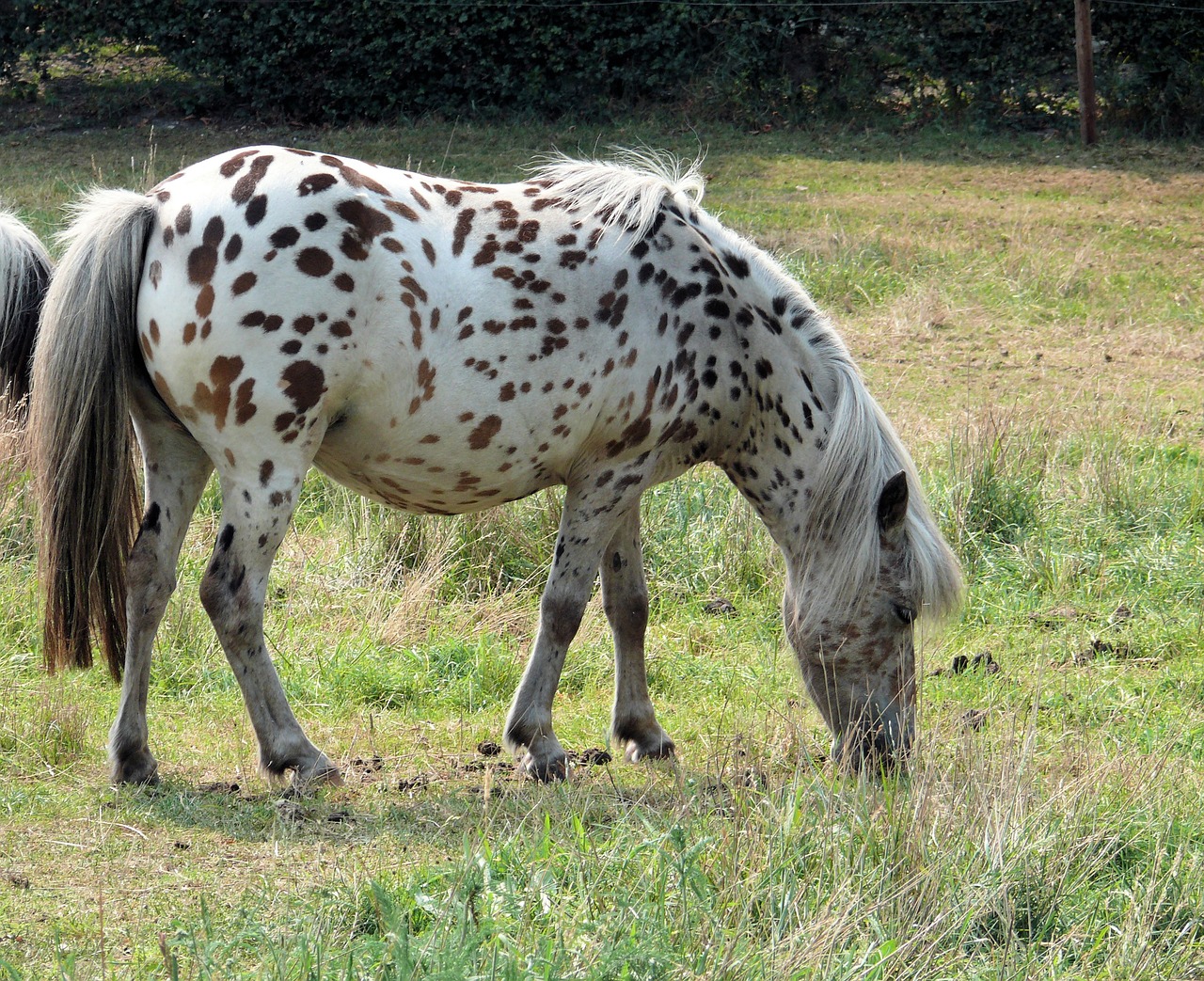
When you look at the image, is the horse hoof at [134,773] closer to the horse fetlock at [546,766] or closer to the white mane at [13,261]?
the horse fetlock at [546,766]

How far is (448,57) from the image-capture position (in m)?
16.6

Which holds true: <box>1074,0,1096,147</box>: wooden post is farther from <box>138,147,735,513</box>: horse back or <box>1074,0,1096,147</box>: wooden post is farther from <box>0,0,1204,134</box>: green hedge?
<box>138,147,735,513</box>: horse back

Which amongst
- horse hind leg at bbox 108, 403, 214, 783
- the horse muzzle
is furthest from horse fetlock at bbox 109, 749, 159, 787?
the horse muzzle

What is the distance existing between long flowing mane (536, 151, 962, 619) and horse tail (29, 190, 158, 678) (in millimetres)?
1465

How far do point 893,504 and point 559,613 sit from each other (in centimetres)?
120

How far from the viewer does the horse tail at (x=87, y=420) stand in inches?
152

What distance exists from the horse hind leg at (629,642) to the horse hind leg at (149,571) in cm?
153

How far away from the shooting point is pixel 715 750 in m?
4.39

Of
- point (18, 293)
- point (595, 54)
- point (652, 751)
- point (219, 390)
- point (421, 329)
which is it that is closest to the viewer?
point (219, 390)

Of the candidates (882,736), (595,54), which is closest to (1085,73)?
(595,54)

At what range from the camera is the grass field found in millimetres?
2990

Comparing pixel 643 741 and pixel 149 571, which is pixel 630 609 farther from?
pixel 149 571

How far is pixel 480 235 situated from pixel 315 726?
1.91m

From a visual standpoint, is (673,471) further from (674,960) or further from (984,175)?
(984,175)
